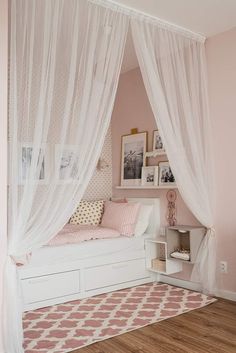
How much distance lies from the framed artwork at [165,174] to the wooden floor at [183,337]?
1.54 meters

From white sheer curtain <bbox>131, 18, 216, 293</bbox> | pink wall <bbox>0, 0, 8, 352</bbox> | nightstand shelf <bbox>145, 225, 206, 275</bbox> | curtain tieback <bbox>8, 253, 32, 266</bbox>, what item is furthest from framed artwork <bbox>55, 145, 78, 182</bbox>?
nightstand shelf <bbox>145, 225, 206, 275</bbox>

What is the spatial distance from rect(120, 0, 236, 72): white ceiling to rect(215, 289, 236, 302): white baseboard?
8.72 ft

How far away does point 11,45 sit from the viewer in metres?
2.25

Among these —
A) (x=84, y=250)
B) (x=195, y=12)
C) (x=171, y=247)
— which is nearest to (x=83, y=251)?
(x=84, y=250)

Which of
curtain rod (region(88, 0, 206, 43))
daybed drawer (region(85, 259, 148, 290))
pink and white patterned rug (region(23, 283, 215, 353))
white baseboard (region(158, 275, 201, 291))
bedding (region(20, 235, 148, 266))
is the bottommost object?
pink and white patterned rug (region(23, 283, 215, 353))

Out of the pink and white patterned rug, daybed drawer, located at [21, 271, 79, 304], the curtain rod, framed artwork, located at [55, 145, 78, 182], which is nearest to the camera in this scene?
framed artwork, located at [55, 145, 78, 182]

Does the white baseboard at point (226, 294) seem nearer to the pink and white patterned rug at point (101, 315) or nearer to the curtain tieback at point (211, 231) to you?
the pink and white patterned rug at point (101, 315)

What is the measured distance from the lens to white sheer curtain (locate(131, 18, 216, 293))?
3018 mm

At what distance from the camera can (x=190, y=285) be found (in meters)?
3.85

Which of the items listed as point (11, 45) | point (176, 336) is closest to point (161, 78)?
point (11, 45)

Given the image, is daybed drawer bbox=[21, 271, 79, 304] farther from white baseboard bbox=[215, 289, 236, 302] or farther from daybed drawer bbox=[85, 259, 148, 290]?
white baseboard bbox=[215, 289, 236, 302]

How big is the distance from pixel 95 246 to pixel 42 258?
62 cm

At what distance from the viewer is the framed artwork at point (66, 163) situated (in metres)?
2.40

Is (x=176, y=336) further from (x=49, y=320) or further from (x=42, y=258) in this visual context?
(x=42, y=258)
